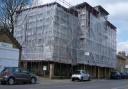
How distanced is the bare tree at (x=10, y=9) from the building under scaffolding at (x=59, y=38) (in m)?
1.02

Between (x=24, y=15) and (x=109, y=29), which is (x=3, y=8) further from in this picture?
(x=109, y=29)

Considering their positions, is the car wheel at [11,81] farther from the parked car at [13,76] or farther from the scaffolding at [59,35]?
the scaffolding at [59,35]

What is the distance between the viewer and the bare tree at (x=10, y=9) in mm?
55250

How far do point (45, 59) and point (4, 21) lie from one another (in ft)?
41.3

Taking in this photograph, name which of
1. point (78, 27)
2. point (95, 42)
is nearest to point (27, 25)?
point (78, 27)

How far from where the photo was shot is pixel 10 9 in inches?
2186

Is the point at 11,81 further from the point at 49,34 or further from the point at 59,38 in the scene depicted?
the point at 59,38

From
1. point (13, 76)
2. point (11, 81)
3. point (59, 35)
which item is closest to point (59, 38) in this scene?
point (59, 35)

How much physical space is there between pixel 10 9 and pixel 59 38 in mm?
11238

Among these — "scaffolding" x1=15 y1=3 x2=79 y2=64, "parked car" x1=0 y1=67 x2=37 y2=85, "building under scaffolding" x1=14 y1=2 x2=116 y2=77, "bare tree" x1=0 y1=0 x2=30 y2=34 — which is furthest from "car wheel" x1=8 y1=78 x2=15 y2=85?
"bare tree" x1=0 y1=0 x2=30 y2=34

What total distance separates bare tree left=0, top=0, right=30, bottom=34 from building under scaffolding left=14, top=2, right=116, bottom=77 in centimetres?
102

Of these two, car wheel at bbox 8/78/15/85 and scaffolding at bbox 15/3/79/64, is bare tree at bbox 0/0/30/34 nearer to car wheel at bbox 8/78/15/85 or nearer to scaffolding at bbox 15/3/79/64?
scaffolding at bbox 15/3/79/64

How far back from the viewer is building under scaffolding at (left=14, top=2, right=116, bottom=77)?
48.9 metres

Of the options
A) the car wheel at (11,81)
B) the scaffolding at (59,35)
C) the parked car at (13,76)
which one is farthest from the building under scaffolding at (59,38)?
the car wheel at (11,81)
